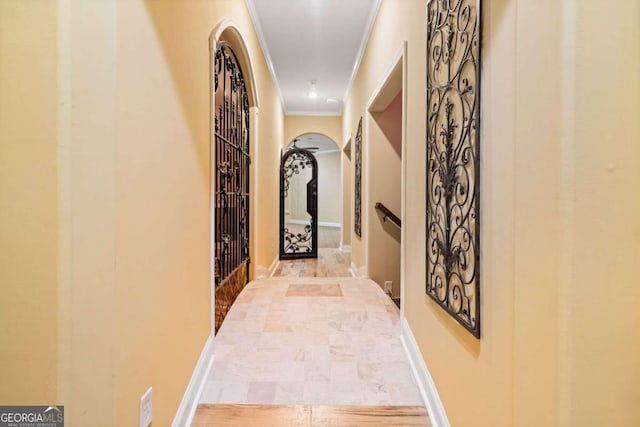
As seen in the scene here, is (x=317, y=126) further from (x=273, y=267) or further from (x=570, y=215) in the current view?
(x=570, y=215)

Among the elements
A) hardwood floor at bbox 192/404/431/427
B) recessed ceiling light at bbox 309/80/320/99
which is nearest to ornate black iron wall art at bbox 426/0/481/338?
hardwood floor at bbox 192/404/431/427

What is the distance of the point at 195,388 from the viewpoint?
5.01 ft

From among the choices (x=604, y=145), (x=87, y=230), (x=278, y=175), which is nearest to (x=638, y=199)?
(x=604, y=145)

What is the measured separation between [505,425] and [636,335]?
422 millimetres

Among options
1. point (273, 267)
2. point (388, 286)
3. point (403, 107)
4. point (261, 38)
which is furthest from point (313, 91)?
point (403, 107)

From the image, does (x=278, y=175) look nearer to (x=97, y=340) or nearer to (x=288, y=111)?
(x=288, y=111)

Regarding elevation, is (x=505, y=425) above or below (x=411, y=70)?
below

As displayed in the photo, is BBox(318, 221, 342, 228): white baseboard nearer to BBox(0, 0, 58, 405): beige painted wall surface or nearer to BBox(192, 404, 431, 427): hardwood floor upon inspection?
BBox(192, 404, 431, 427): hardwood floor

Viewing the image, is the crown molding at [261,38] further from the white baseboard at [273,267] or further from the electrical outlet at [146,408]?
the electrical outlet at [146,408]

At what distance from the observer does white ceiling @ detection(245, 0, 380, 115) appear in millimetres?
3123

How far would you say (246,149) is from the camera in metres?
3.29

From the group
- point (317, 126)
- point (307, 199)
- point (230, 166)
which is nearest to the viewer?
point (230, 166)

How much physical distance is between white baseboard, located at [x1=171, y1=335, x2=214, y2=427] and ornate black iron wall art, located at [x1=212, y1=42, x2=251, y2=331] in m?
0.44

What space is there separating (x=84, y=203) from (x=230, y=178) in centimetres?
189
